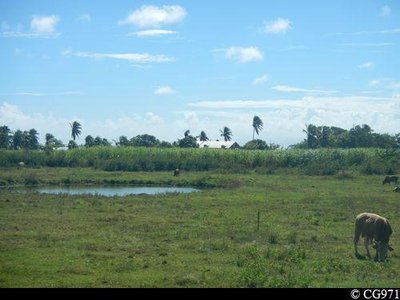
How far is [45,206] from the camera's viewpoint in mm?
27797

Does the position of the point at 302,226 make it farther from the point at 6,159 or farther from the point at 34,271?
the point at 6,159

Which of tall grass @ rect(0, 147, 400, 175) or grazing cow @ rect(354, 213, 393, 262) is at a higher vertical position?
tall grass @ rect(0, 147, 400, 175)

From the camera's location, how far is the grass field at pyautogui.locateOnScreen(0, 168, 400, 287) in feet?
40.9

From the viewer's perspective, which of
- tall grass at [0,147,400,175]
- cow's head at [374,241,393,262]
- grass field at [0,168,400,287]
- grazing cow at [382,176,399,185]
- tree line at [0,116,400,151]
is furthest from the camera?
tree line at [0,116,400,151]

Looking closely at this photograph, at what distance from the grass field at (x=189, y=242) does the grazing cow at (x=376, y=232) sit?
61 cm

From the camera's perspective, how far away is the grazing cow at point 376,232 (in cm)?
1530

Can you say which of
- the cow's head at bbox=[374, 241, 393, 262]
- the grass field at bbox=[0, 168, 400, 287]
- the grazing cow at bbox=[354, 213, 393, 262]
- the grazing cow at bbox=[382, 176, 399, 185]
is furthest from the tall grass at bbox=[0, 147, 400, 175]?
the cow's head at bbox=[374, 241, 393, 262]

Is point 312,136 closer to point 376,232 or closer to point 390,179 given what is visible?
point 390,179

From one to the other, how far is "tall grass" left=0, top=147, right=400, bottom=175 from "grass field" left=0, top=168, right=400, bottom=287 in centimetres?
3029

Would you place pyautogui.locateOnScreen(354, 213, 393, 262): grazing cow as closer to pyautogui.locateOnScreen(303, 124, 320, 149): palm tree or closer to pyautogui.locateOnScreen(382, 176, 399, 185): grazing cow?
pyautogui.locateOnScreen(382, 176, 399, 185): grazing cow

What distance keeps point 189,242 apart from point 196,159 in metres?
47.9

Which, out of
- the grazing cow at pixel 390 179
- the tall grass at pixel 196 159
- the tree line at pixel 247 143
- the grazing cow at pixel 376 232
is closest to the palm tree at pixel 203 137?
the tree line at pixel 247 143

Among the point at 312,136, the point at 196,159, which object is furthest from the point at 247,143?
the point at 196,159
